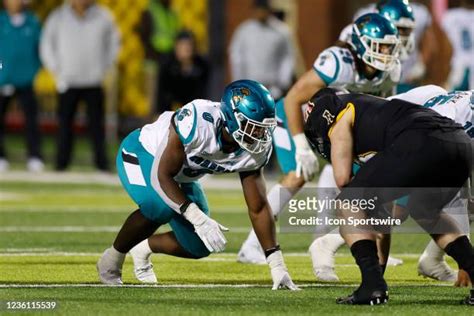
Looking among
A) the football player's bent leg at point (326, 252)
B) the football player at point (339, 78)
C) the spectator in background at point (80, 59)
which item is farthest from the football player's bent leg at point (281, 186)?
the spectator in background at point (80, 59)

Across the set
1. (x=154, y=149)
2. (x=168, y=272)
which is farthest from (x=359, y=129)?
(x=168, y=272)

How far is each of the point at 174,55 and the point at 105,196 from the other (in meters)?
2.08

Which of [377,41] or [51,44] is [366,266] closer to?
[377,41]

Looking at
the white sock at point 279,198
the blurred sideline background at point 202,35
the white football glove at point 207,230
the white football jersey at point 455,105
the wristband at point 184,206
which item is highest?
the white football jersey at point 455,105

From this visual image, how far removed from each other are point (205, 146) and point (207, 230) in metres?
0.45

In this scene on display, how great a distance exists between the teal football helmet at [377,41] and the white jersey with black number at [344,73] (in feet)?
0.39

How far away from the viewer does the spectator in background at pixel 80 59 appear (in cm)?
1570

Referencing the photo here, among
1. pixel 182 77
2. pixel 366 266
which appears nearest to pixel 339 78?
pixel 366 266

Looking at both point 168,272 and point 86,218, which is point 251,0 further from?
point 168,272

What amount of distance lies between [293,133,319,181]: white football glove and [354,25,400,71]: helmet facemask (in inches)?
26.6

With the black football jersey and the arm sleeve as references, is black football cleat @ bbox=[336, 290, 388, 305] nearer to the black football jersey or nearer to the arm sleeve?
the black football jersey

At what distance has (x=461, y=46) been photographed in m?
15.0

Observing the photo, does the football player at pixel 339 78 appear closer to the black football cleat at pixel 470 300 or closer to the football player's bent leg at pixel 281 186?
the football player's bent leg at pixel 281 186

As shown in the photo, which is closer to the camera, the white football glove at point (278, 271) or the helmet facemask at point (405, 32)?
the white football glove at point (278, 271)
